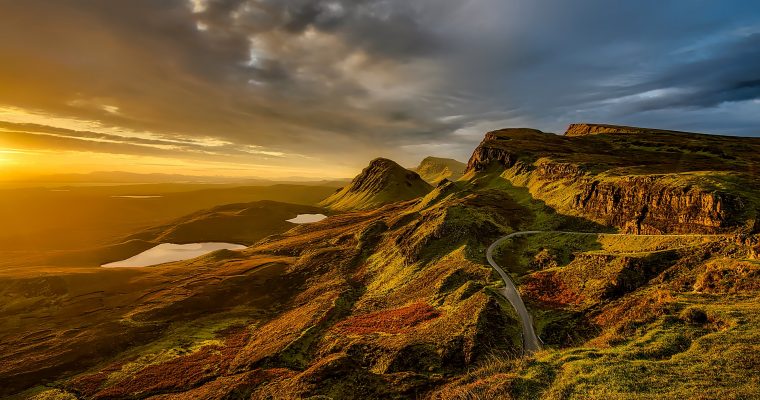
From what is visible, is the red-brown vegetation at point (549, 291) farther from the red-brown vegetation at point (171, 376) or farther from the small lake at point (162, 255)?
the small lake at point (162, 255)

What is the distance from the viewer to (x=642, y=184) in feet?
246

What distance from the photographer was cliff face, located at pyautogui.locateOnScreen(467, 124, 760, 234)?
59719 millimetres

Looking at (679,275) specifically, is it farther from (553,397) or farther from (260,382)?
(260,382)

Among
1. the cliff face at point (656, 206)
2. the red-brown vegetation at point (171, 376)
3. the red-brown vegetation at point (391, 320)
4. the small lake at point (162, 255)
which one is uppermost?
the cliff face at point (656, 206)

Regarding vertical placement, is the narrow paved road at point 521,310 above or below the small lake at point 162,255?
above

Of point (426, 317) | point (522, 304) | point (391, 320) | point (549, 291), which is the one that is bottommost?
point (391, 320)

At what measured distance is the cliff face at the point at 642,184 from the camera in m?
59.7

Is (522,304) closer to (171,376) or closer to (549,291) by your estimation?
(549,291)

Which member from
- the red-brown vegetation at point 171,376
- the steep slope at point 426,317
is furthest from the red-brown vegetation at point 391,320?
the red-brown vegetation at point 171,376

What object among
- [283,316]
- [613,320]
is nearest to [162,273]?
[283,316]

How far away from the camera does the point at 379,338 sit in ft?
155

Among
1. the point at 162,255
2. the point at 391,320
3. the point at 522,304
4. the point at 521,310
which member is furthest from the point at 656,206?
the point at 162,255

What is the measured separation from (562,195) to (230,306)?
101m

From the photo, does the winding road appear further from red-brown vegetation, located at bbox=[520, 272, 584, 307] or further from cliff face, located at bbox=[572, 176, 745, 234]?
cliff face, located at bbox=[572, 176, 745, 234]
